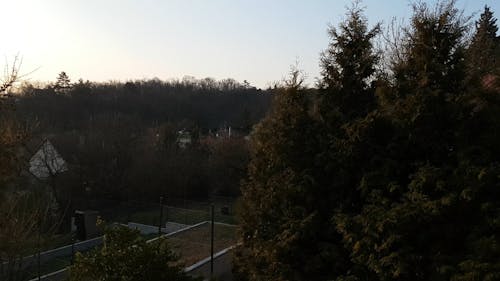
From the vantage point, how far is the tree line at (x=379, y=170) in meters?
7.60

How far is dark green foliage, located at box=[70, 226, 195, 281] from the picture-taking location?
23.2ft

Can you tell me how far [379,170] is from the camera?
8.34m

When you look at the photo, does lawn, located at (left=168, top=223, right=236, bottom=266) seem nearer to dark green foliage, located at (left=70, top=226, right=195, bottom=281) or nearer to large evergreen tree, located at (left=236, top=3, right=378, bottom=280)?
large evergreen tree, located at (left=236, top=3, right=378, bottom=280)

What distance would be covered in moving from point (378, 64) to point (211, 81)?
88.5 metres

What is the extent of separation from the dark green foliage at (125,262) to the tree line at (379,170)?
215 centimetres

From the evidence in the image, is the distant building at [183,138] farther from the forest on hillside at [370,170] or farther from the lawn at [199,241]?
the forest on hillside at [370,170]

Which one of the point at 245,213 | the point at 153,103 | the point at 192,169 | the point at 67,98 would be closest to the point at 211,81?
the point at 153,103

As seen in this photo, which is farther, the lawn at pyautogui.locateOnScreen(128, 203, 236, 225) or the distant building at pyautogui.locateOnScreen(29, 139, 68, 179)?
the distant building at pyautogui.locateOnScreen(29, 139, 68, 179)

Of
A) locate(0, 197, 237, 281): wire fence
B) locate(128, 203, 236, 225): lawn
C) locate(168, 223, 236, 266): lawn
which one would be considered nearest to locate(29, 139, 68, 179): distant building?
locate(0, 197, 237, 281): wire fence

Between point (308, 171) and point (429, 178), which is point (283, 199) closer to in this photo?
point (308, 171)

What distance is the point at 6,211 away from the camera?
832cm

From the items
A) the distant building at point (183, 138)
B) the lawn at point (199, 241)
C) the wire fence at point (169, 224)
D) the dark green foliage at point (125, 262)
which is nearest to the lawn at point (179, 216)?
the wire fence at point (169, 224)

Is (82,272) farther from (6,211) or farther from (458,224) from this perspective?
(458,224)

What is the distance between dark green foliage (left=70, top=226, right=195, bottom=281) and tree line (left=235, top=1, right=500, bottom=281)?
7.06 feet
